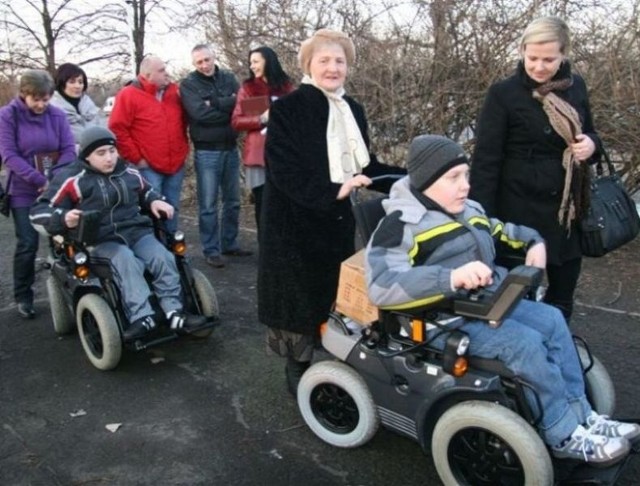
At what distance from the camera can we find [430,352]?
257 centimetres

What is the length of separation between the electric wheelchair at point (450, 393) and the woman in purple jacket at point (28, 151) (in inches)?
109

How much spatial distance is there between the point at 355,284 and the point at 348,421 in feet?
2.20

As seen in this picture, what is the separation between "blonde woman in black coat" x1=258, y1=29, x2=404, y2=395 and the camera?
116 inches

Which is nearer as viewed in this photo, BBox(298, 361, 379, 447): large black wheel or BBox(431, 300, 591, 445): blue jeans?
BBox(431, 300, 591, 445): blue jeans

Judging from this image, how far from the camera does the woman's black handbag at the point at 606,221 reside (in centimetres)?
320

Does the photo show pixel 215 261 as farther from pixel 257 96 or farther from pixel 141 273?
pixel 141 273

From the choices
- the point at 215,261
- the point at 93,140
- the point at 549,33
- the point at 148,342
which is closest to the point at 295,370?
the point at 148,342

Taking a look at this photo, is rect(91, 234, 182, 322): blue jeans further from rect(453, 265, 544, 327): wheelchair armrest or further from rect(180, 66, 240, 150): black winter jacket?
rect(453, 265, 544, 327): wheelchair armrest

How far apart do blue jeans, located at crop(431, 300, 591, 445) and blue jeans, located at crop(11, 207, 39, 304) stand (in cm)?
356

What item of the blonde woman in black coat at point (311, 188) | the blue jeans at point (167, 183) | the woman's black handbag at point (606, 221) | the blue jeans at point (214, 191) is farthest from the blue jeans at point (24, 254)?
the woman's black handbag at point (606, 221)

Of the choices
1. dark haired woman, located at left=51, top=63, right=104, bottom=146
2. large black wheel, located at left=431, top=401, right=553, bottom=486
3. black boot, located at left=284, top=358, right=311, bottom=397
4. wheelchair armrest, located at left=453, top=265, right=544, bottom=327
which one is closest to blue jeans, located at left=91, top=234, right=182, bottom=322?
black boot, located at left=284, top=358, right=311, bottom=397

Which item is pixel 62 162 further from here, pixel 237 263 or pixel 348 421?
pixel 348 421

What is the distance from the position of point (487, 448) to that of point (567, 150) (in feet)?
4.82

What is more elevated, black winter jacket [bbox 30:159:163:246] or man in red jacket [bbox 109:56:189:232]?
man in red jacket [bbox 109:56:189:232]
